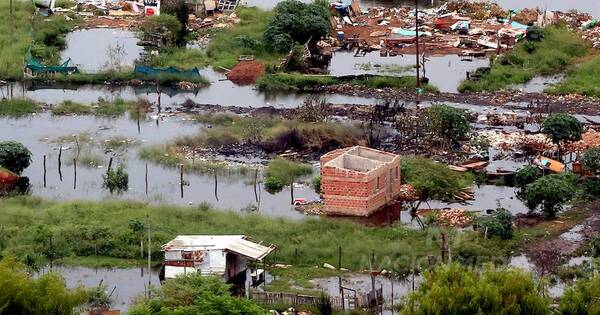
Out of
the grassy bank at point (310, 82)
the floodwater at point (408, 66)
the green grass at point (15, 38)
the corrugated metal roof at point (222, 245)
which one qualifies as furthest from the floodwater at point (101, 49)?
the corrugated metal roof at point (222, 245)

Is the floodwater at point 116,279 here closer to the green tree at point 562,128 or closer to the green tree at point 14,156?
the green tree at point 14,156

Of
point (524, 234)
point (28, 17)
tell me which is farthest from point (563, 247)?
point (28, 17)

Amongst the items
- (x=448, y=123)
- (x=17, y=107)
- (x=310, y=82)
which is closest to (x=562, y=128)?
(x=448, y=123)

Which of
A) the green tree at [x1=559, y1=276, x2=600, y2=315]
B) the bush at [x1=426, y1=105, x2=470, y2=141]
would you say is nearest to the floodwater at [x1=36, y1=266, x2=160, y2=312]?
the green tree at [x1=559, y1=276, x2=600, y2=315]

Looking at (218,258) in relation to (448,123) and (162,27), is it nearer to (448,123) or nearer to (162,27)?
(448,123)

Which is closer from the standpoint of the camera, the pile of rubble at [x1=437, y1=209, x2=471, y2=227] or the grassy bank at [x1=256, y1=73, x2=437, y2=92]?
the pile of rubble at [x1=437, y1=209, x2=471, y2=227]

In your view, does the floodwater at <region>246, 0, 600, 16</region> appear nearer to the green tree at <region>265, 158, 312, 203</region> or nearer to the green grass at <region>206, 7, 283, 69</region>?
the green grass at <region>206, 7, 283, 69</region>
